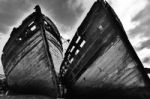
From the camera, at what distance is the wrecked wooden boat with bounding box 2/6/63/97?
19.0ft

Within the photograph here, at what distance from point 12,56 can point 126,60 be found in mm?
4725

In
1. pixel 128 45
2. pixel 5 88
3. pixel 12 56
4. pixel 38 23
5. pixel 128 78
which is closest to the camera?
pixel 128 45

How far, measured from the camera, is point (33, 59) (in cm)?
612

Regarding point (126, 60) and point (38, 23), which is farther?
point (38, 23)

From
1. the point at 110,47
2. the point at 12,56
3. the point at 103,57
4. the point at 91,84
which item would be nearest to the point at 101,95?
the point at 91,84

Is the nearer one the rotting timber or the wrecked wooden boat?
the rotting timber

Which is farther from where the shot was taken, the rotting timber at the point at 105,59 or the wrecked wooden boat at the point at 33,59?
the wrecked wooden boat at the point at 33,59

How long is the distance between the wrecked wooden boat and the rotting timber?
779 millimetres

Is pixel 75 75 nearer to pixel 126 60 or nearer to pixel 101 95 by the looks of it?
pixel 101 95

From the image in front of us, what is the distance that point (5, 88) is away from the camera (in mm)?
9570

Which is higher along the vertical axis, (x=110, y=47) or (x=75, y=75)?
(x=110, y=47)

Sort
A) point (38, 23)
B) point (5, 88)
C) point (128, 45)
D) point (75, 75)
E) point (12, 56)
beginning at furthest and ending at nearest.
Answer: point (5, 88)
point (12, 56)
point (38, 23)
point (75, 75)
point (128, 45)

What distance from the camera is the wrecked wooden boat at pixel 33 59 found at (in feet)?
19.0

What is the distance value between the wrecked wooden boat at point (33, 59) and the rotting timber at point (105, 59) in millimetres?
779
